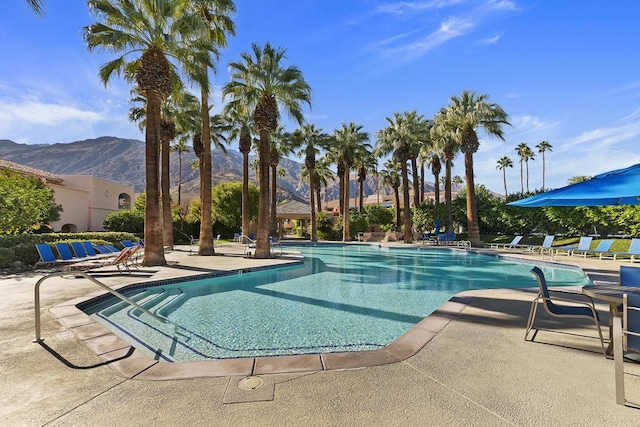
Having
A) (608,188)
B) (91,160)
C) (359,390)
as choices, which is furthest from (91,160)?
(608,188)

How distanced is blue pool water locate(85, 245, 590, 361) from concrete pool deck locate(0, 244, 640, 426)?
132 centimetres

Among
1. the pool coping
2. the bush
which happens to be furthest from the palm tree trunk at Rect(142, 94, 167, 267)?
the pool coping

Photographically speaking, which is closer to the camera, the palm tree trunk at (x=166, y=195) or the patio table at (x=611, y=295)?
the patio table at (x=611, y=295)

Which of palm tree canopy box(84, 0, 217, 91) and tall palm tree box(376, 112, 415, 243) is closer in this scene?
palm tree canopy box(84, 0, 217, 91)

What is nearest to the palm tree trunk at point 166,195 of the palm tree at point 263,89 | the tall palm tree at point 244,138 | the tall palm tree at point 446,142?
the tall palm tree at point 244,138

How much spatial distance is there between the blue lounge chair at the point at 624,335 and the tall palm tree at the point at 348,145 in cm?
2748

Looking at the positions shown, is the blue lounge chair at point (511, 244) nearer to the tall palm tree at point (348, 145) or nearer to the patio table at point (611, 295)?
the tall palm tree at point (348, 145)

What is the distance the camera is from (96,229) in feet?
114

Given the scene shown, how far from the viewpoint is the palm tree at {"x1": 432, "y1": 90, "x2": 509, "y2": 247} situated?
73.0ft

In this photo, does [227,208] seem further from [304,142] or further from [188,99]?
[188,99]

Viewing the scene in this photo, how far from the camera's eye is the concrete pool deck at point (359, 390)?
2.43m

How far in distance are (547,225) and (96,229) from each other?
134 feet

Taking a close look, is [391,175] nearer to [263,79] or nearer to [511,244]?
[511,244]

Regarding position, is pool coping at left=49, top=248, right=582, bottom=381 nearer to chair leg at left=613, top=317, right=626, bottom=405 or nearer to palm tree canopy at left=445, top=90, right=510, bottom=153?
chair leg at left=613, top=317, right=626, bottom=405
